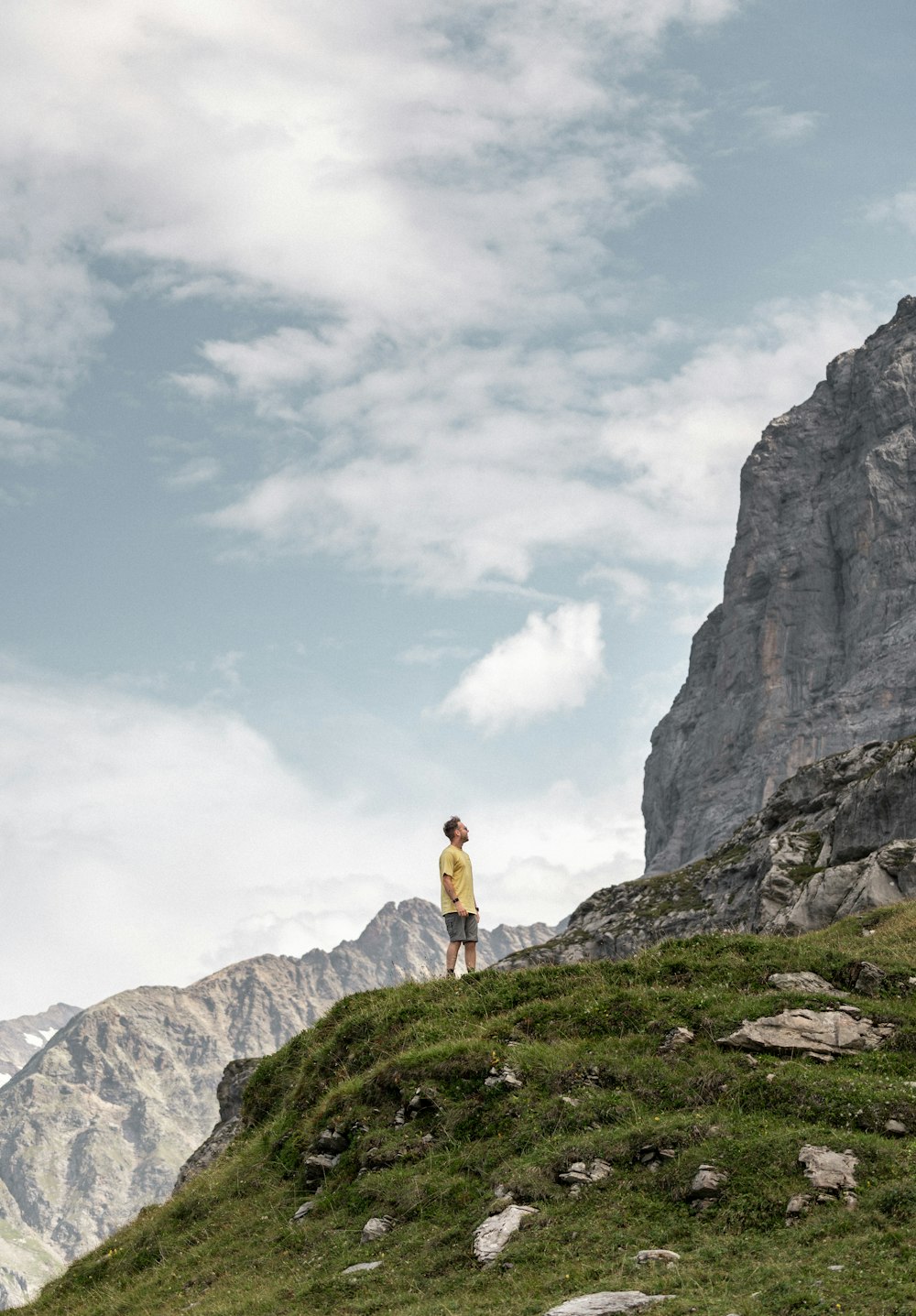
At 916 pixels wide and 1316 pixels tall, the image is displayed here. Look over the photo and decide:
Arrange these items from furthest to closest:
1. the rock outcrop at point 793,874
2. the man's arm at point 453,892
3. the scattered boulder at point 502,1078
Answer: the rock outcrop at point 793,874 < the man's arm at point 453,892 < the scattered boulder at point 502,1078

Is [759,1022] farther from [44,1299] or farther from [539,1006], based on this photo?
[44,1299]

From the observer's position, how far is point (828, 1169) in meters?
16.2

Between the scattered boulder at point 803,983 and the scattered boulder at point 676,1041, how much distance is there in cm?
259

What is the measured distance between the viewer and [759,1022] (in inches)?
823

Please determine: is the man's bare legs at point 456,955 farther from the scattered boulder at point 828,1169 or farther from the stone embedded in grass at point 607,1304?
the stone embedded in grass at point 607,1304

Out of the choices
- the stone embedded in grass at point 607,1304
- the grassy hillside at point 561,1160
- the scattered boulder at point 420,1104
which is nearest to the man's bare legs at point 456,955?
the grassy hillside at point 561,1160

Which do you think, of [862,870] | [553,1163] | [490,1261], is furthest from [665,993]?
[862,870]

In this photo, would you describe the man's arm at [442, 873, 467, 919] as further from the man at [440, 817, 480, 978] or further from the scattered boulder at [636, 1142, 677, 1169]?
the scattered boulder at [636, 1142, 677, 1169]

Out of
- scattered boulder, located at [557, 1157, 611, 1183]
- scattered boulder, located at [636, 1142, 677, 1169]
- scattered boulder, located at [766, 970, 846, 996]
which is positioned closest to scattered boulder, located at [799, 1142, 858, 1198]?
scattered boulder, located at [636, 1142, 677, 1169]

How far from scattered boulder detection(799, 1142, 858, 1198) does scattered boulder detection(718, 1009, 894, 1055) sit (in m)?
3.42

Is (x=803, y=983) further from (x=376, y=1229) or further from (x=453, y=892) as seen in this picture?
(x=376, y=1229)

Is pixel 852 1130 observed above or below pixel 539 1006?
below

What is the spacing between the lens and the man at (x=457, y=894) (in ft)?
90.9

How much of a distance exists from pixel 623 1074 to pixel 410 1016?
20.8 feet
